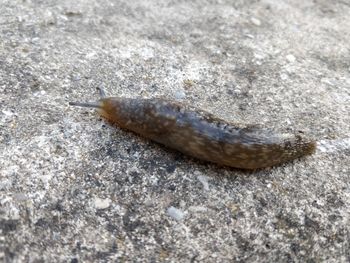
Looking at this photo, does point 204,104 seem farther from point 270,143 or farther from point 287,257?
point 287,257

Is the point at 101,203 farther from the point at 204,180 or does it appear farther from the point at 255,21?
the point at 255,21

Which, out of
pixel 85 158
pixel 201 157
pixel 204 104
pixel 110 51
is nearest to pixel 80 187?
pixel 85 158

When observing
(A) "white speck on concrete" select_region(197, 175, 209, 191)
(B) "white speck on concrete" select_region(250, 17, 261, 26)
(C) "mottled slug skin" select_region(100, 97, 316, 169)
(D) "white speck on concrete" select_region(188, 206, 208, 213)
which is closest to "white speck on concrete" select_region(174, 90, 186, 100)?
(C) "mottled slug skin" select_region(100, 97, 316, 169)

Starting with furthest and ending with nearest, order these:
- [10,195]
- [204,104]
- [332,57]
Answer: [332,57] → [204,104] → [10,195]

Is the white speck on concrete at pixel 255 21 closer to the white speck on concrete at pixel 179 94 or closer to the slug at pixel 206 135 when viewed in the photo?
the white speck on concrete at pixel 179 94

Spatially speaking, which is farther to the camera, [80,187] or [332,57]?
[332,57]

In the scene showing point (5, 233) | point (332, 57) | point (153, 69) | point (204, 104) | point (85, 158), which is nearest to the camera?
point (5, 233)
